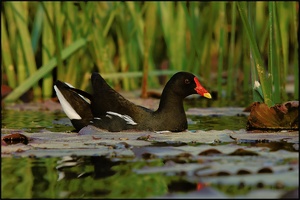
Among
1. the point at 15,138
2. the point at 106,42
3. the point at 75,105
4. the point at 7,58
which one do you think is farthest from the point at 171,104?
the point at 7,58

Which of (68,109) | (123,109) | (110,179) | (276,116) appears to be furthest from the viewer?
(68,109)

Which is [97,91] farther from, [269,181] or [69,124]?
[269,181]

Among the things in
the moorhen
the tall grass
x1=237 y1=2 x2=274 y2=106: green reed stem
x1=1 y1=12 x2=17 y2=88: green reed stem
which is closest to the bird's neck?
the moorhen

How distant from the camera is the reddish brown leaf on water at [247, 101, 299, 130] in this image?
5.68 m

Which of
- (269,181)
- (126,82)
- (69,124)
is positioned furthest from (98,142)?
(126,82)

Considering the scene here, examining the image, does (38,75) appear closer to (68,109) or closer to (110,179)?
(68,109)

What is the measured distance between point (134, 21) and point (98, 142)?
468cm

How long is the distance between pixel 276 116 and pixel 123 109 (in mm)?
1395

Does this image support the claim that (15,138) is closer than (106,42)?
Yes

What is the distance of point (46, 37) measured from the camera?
9570 millimetres

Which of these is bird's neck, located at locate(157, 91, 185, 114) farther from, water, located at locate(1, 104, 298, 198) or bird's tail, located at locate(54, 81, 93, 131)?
water, located at locate(1, 104, 298, 198)

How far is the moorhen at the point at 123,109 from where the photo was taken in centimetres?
652

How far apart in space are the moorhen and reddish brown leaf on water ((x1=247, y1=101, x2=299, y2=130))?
961 millimetres

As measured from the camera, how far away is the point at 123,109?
6.62 metres
